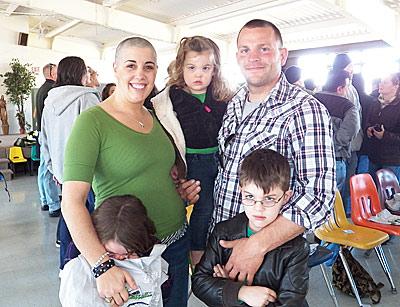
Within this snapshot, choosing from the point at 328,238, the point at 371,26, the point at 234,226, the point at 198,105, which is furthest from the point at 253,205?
the point at 371,26

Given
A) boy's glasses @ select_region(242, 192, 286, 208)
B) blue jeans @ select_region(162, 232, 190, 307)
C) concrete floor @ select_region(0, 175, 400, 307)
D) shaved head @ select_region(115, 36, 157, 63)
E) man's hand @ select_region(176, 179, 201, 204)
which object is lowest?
concrete floor @ select_region(0, 175, 400, 307)

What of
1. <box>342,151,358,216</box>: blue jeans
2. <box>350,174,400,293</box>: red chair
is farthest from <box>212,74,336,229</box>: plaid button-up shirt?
<box>342,151,358,216</box>: blue jeans

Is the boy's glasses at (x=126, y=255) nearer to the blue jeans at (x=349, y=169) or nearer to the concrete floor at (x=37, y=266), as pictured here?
the concrete floor at (x=37, y=266)

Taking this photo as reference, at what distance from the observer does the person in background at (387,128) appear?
3.78 metres

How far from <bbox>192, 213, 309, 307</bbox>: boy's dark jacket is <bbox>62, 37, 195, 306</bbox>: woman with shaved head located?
0.22 meters

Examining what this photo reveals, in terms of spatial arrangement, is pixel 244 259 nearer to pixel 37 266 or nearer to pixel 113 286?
pixel 113 286

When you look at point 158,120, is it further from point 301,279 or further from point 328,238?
point 328,238

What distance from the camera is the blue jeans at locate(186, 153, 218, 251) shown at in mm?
1746

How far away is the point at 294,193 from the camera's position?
1.35 m

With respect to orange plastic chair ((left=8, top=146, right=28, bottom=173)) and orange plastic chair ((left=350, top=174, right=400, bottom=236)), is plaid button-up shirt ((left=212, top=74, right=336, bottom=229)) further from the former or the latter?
orange plastic chair ((left=8, top=146, right=28, bottom=173))

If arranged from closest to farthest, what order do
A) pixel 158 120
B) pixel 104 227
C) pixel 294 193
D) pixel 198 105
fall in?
pixel 104 227, pixel 294 193, pixel 158 120, pixel 198 105

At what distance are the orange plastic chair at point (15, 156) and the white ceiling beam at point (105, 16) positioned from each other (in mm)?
2785

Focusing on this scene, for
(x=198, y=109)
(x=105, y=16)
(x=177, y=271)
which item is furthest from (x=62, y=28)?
(x=177, y=271)

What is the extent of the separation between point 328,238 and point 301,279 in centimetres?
154
